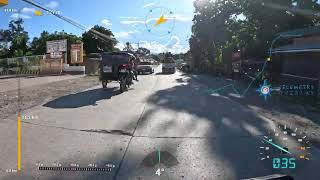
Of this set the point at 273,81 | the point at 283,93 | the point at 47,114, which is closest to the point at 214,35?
the point at 273,81

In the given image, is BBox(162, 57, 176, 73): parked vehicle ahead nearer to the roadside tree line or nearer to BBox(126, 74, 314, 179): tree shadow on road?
the roadside tree line

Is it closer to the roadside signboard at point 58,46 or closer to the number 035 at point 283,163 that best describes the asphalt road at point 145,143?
the number 035 at point 283,163

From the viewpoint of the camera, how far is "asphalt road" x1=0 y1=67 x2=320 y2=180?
14.6 feet

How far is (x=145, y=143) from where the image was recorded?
5.91 meters

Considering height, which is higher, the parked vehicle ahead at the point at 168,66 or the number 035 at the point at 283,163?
the parked vehicle ahead at the point at 168,66

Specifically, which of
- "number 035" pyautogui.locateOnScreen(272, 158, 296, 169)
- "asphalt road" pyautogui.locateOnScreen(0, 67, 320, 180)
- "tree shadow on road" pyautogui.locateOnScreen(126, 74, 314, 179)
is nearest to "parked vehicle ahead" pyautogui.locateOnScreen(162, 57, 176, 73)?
"tree shadow on road" pyautogui.locateOnScreen(126, 74, 314, 179)

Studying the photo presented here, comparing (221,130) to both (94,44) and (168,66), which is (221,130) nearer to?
(168,66)

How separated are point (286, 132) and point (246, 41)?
2561cm

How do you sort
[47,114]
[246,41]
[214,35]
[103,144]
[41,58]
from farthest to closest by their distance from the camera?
[214,35] → [41,58] → [246,41] → [47,114] → [103,144]

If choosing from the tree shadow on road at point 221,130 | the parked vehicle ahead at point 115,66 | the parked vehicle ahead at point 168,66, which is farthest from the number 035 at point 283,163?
the parked vehicle ahead at point 168,66

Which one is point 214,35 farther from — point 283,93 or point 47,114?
point 47,114

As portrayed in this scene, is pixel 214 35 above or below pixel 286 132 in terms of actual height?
above

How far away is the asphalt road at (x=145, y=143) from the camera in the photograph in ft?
14.6

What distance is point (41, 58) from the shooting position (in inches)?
1532
